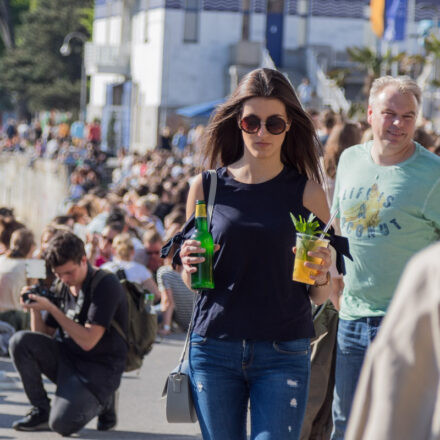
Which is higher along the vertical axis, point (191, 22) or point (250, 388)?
point (191, 22)

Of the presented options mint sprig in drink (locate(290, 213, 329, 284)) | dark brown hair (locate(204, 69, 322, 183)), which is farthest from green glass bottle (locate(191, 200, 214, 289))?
dark brown hair (locate(204, 69, 322, 183))

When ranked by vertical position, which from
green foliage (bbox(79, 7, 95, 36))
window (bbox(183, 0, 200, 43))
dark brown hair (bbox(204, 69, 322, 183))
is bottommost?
dark brown hair (bbox(204, 69, 322, 183))

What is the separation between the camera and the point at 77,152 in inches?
1822

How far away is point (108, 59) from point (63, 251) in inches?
1858

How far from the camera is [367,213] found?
505cm

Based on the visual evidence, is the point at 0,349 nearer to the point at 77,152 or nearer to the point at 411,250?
the point at 411,250

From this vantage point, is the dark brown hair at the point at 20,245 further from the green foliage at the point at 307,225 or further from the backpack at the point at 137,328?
the green foliage at the point at 307,225

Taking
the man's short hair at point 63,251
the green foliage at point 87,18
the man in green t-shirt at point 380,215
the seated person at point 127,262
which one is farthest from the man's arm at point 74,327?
the green foliage at point 87,18

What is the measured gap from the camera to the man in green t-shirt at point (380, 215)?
499cm

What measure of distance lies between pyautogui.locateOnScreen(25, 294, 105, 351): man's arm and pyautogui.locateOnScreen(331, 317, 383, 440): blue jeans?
105 inches

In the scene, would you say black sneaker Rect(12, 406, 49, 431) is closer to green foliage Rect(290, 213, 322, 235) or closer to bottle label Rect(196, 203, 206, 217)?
bottle label Rect(196, 203, 206, 217)

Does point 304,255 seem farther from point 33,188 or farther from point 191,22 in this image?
point 33,188

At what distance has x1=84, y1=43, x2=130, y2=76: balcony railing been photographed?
53.2 metres

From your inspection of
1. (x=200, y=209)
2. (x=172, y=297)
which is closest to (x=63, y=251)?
(x=200, y=209)
